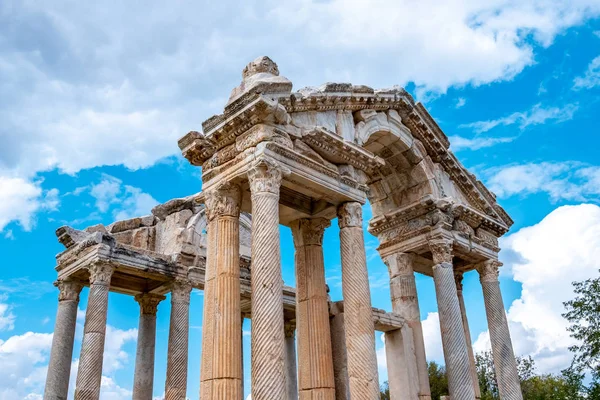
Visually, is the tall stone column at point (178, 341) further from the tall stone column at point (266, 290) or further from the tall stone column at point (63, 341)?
the tall stone column at point (266, 290)

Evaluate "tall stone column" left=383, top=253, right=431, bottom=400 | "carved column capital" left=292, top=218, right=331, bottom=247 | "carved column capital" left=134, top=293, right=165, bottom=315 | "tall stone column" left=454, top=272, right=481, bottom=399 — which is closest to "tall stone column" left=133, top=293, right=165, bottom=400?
"carved column capital" left=134, top=293, right=165, bottom=315

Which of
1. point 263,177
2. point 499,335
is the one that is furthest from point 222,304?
point 499,335

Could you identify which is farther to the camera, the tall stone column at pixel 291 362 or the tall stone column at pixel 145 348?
the tall stone column at pixel 291 362

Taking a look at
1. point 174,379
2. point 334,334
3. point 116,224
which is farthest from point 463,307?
point 116,224

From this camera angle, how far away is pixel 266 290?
10.0 m

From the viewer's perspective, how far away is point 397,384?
1631 centimetres

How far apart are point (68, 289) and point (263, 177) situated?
34.0ft

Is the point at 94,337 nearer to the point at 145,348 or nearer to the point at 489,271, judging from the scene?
the point at 145,348

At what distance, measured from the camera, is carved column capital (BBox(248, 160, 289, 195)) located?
1088 centimetres

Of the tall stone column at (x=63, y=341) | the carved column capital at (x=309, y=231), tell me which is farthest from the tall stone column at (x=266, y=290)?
the tall stone column at (x=63, y=341)

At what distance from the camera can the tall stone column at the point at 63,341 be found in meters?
16.7

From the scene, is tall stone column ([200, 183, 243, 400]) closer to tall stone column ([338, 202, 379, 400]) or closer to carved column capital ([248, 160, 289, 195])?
carved column capital ([248, 160, 289, 195])

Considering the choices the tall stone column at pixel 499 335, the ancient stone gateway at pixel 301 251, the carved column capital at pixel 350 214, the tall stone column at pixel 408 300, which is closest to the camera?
the ancient stone gateway at pixel 301 251

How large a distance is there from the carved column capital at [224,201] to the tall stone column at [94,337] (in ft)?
21.3
